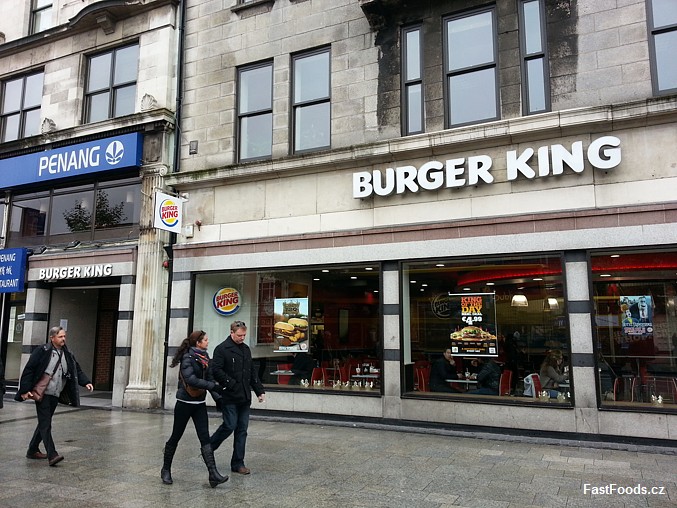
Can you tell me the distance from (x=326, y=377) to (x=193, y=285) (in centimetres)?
394

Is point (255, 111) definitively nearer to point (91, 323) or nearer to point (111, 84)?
point (111, 84)

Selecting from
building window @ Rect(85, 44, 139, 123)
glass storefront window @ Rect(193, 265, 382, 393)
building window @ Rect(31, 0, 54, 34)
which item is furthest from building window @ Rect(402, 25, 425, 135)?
building window @ Rect(31, 0, 54, 34)

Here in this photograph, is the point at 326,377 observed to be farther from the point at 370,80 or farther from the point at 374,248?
the point at 370,80

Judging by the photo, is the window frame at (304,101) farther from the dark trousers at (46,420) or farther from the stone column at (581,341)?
the dark trousers at (46,420)

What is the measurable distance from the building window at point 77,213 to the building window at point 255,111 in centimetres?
332

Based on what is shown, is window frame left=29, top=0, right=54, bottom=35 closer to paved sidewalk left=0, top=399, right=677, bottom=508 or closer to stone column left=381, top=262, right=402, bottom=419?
paved sidewalk left=0, top=399, right=677, bottom=508

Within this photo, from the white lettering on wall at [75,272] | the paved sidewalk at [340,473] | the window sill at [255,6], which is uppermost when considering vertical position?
the window sill at [255,6]

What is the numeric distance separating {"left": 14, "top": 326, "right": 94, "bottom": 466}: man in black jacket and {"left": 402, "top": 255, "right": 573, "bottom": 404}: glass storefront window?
5.80 metres

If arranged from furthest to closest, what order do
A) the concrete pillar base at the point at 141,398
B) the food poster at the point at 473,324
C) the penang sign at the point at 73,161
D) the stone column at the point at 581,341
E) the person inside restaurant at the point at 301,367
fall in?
the penang sign at the point at 73,161 → the concrete pillar base at the point at 141,398 → the person inside restaurant at the point at 301,367 → the food poster at the point at 473,324 → the stone column at the point at 581,341

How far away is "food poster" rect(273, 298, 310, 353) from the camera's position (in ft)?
38.9


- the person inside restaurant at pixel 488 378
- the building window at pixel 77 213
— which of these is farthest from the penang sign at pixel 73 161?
the person inside restaurant at pixel 488 378

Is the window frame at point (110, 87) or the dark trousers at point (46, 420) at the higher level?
the window frame at point (110, 87)

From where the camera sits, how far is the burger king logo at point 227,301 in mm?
12656

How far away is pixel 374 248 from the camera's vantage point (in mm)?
10766
